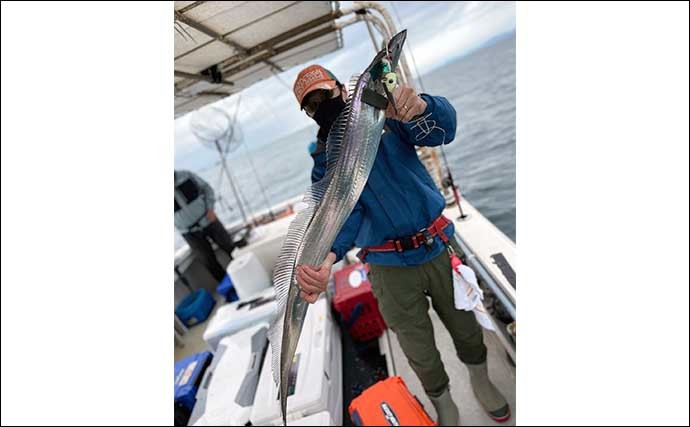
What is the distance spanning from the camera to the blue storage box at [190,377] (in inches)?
119

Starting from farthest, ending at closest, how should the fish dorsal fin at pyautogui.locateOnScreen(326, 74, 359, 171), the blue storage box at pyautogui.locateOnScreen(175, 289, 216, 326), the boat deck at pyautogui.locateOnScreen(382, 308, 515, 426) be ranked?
the blue storage box at pyautogui.locateOnScreen(175, 289, 216, 326)
the boat deck at pyautogui.locateOnScreen(382, 308, 515, 426)
the fish dorsal fin at pyautogui.locateOnScreen(326, 74, 359, 171)

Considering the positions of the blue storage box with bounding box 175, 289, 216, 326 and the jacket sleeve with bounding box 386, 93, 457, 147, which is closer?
the jacket sleeve with bounding box 386, 93, 457, 147

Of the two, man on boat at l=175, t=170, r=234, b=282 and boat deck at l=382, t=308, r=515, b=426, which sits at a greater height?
man on boat at l=175, t=170, r=234, b=282

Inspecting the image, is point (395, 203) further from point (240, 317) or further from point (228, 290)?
point (228, 290)

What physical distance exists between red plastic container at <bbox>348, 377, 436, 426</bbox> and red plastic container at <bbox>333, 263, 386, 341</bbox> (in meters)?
1.01

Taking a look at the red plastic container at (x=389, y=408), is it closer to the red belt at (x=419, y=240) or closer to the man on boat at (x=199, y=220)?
the red belt at (x=419, y=240)

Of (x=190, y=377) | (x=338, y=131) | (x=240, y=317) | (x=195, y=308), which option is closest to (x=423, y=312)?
(x=338, y=131)

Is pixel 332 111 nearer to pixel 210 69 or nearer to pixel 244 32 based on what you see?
pixel 244 32

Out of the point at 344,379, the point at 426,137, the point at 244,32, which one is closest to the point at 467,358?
the point at 344,379

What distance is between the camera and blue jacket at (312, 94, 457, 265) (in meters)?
1.64

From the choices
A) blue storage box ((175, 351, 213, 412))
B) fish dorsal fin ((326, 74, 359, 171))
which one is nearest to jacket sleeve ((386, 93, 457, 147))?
fish dorsal fin ((326, 74, 359, 171))

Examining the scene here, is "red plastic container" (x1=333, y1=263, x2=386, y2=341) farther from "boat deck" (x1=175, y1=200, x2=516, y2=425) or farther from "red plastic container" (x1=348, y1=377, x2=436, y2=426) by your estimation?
"red plastic container" (x1=348, y1=377, x2=436, y2=426)

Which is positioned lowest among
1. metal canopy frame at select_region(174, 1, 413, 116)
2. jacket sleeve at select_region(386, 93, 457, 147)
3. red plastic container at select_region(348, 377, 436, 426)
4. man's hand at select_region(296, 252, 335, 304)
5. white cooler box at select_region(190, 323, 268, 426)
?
red plastic container at select_region(348, 377, 436, 426)

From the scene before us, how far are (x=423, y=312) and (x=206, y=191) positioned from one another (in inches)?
177
